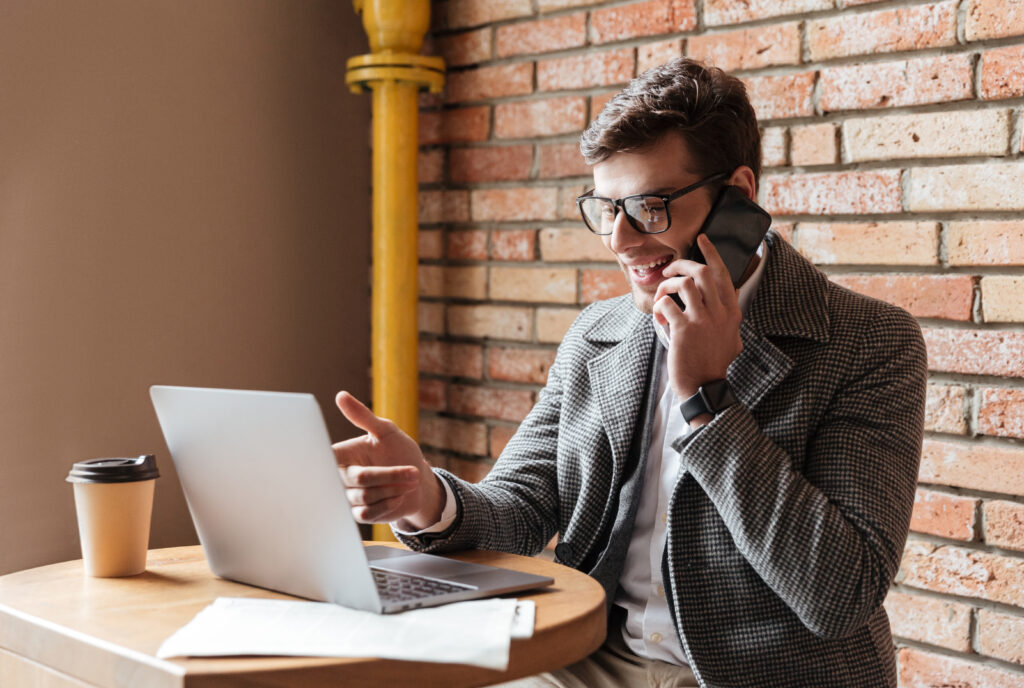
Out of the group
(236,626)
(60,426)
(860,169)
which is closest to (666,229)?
(860,169)

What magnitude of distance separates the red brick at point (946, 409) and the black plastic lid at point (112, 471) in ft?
4.05

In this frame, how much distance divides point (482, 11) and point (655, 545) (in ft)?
4.64

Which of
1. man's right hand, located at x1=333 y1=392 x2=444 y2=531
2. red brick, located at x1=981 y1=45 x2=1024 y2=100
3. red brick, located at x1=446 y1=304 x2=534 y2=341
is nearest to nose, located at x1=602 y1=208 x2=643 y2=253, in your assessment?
man's right hand, located at x1=333 y1=392 x2=444 y2=531

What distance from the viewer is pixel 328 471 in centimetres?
108

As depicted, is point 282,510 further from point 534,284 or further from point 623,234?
point 534,284

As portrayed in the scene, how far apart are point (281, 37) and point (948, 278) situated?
155 cm

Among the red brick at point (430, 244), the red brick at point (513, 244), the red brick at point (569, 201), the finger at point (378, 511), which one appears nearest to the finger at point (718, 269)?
the finger at point (378, 511)

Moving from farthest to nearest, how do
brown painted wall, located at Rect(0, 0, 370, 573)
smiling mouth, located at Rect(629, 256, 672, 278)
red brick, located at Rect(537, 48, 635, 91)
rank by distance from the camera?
1. red brick, located at Rect(537, 48, 635, 91)
2. brown painted wall, located at Rect(0, 0, 370, 573)
3. smiling mouth, located at Rect(629, 256, 672, 278)

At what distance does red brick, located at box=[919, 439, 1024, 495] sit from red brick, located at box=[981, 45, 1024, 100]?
0.57 m

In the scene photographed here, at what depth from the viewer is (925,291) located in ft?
5.95

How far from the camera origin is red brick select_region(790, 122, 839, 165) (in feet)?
6.26

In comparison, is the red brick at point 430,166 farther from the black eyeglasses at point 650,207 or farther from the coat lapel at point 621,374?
the black eyeglasses at point 650,207

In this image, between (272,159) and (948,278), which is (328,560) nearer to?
(948,278)

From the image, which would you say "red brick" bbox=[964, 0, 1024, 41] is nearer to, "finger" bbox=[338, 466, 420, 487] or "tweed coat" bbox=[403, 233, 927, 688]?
"tweed coat" bbox=[403, 233, 927, 688]
